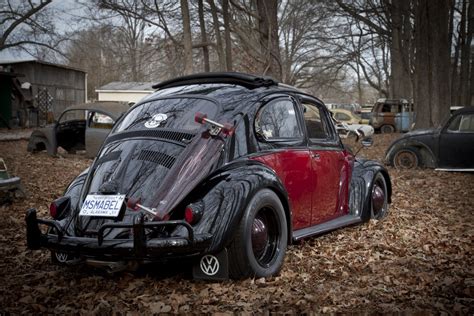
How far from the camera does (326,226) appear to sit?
5.74 m

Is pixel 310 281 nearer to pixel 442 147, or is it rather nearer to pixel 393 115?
pixel 442 147

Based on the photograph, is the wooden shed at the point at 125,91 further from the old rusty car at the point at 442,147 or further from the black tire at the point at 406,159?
the old rusty car at the point at 442,147

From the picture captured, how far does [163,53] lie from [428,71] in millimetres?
12392

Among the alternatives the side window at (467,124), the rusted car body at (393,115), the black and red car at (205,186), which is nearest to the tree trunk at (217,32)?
the side window at (467,124)

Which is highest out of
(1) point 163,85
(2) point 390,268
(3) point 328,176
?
(1) point 163,85

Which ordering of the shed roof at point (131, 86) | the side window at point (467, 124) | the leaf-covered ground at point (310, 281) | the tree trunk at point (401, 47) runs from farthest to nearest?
the shed roof at point (131, 86) < the tree trunk at point (401, 47) < the side window at point (467, 124) < the leaf-covered ground at point (310, 281)

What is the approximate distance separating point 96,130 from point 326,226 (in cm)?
982

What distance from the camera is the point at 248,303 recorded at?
387 cm

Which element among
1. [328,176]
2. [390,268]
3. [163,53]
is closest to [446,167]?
[328,176]

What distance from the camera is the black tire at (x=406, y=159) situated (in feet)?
43.9

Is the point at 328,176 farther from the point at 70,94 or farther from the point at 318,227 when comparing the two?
the point at 70,94

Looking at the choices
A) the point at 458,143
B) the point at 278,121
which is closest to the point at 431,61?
the point at 458,143

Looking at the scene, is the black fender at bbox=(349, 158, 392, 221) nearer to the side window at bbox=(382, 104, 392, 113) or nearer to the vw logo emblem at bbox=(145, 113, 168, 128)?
the vw logo emblem at bbox=(145, 113, 168, 128)

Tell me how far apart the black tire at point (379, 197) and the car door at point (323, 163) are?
0.75 meters
